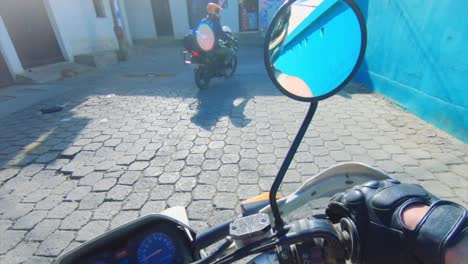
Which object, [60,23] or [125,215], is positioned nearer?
[125,215]

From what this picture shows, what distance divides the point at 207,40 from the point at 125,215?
195 inches

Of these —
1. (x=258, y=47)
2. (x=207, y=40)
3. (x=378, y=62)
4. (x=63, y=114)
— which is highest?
(x=207, y=40)

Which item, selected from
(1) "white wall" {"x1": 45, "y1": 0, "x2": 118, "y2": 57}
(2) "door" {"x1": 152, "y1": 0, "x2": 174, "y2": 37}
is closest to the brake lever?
(1) "white wall" {"x1": 45, "y1": 0, "x2": 118, "y2": 57}

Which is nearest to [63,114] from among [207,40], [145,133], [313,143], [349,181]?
[145,133]

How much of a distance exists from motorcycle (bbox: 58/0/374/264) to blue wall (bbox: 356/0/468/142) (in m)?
3.85

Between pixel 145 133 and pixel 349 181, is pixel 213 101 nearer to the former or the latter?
pixel 145 133

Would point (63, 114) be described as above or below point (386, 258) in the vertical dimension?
below

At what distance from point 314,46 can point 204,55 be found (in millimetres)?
5843

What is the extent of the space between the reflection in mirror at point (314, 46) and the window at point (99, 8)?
14378 mm

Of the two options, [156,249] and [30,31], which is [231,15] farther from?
[156,249]

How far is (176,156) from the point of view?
11.9ft

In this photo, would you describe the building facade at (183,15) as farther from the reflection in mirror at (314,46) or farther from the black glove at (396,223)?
the black glove at (396,223)

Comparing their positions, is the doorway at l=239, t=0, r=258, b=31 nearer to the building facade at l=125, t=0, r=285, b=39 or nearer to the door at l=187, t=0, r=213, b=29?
the building facade at l=125, t=0, r=285, b=39

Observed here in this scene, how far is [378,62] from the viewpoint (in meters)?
5.57
